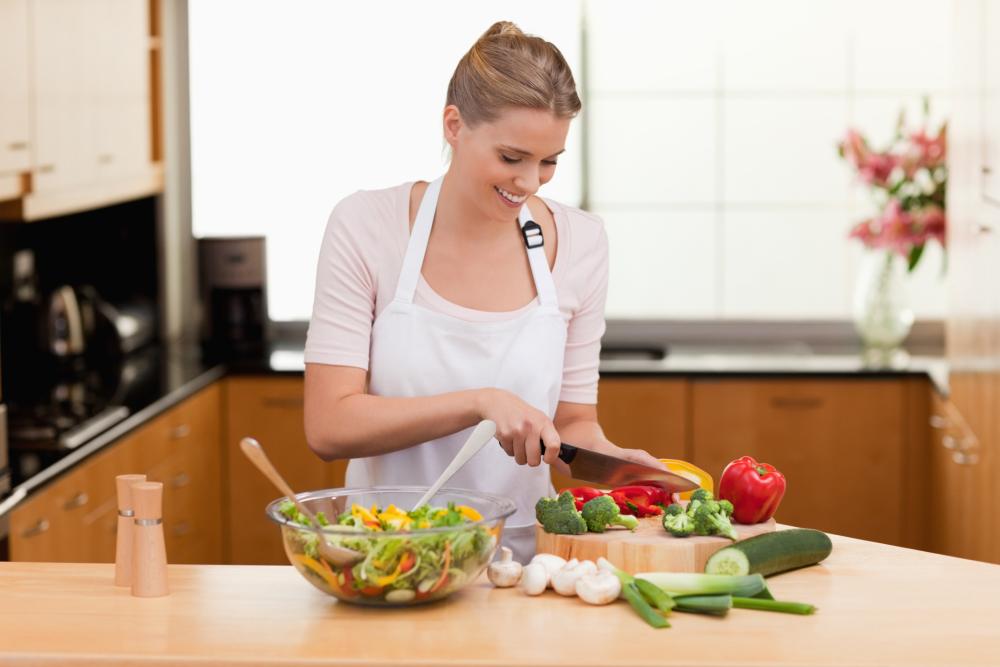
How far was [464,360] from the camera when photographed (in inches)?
91.0

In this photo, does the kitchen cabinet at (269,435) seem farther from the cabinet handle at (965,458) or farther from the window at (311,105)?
the cabinet handle at (965,458)

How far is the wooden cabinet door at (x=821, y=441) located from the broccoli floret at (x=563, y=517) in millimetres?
2357

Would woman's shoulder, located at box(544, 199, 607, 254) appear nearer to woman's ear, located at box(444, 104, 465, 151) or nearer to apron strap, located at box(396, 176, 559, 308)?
apron strap, located at box(396, 176, 559, 308)

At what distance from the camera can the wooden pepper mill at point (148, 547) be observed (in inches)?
71.3

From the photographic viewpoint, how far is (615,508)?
193 centimetres

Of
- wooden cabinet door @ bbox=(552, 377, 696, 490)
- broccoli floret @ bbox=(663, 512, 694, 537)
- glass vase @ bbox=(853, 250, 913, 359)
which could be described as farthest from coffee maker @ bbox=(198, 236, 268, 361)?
broccoli floret @ bbox=(663, 512, 694, 537)

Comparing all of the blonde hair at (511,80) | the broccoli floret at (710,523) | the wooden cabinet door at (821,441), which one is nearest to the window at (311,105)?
the wooden cabinet door at (821,441)

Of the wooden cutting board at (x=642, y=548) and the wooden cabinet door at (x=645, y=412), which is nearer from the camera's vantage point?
the wooden cutting board at (x=642, y=548)

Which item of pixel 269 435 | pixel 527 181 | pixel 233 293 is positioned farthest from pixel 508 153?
pixel 233 293

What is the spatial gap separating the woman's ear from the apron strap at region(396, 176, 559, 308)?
0.15 metres

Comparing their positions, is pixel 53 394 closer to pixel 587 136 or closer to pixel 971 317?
pixel 587 136

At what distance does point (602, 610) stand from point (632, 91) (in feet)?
10.5

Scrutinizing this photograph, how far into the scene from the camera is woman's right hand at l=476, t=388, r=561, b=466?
195 cm

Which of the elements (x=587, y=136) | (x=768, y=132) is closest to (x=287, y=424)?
(x=587, y=136)
